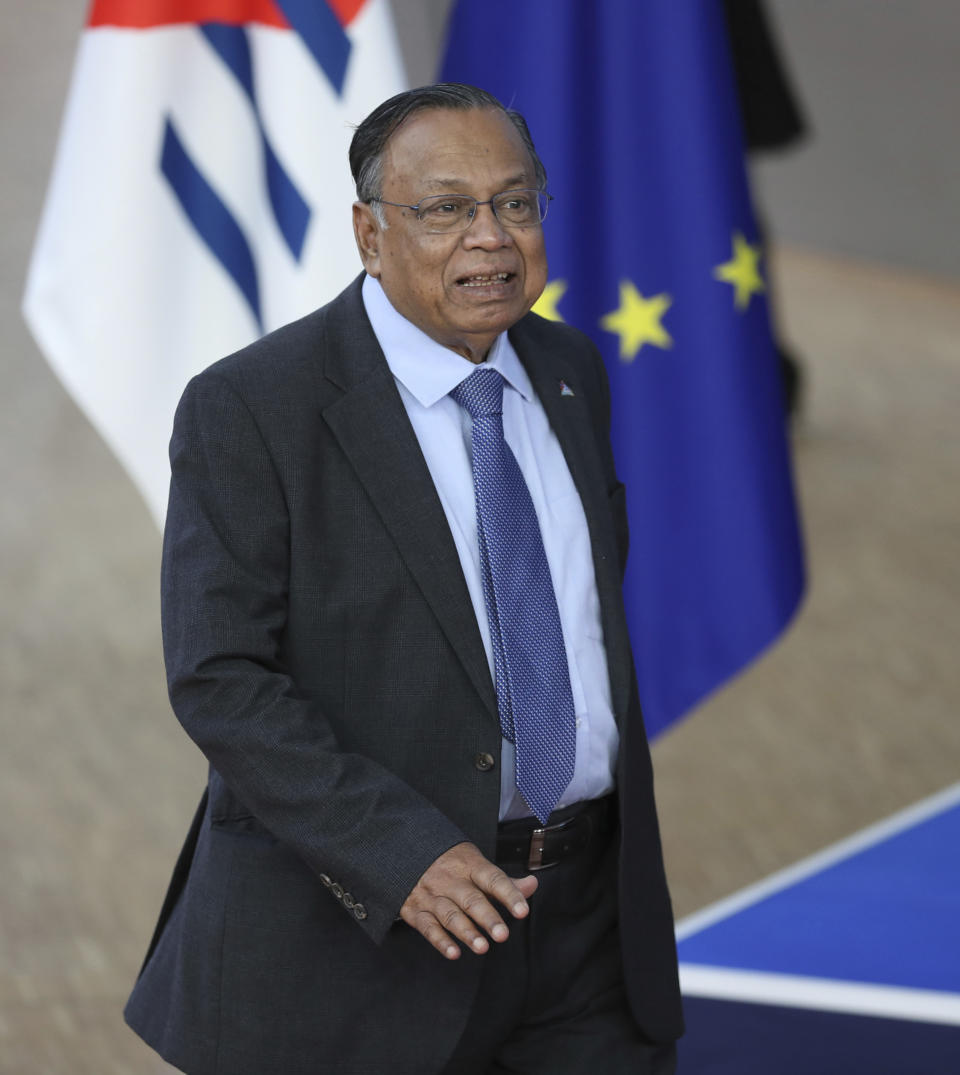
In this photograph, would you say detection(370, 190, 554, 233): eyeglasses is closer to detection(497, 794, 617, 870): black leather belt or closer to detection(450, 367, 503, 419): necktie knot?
detection(450, 367, 503, 419): necktie knot

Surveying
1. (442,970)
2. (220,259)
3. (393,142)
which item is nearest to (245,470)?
(393,142)

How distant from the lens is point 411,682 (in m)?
1.40

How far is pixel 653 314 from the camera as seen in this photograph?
280 cm

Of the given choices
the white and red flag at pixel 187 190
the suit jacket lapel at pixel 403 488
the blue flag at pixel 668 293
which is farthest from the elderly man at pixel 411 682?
the blue flag at pixel 668 293

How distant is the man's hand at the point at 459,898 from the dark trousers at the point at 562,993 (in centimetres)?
20

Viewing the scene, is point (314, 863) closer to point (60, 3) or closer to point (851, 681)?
point (851, 681)

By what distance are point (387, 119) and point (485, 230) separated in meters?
0.13

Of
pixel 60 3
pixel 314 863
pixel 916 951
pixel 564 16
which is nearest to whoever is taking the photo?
pixel 314 863

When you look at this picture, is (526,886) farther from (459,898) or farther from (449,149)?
(449,149)

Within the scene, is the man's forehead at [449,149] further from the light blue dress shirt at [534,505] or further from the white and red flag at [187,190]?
the white and red flag at [187,190]

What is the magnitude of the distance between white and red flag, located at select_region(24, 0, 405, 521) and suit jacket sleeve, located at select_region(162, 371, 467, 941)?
104 cm

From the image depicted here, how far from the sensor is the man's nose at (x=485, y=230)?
A: 1383mm

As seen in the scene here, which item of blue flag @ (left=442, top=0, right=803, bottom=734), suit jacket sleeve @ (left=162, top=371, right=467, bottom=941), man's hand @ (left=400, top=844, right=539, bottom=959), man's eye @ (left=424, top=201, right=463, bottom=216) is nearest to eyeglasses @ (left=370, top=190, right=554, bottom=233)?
man's eye @ (left=424, top=201, right=463, bottom=216)

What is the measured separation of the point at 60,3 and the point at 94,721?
7150mm
